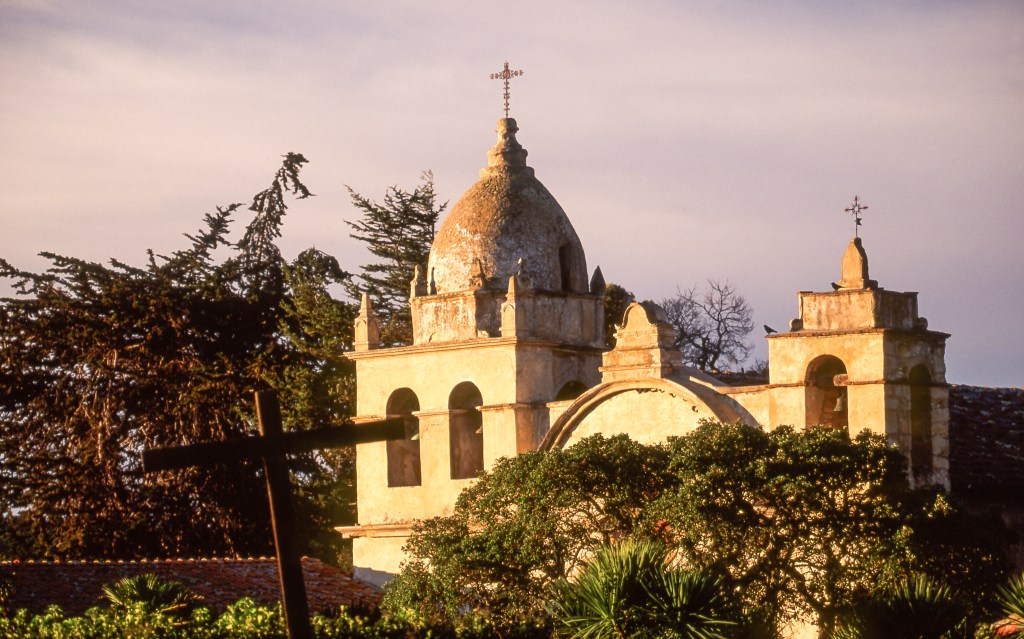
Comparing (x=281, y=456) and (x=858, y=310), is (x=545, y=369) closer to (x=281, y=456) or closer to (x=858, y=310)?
(x=858, y=310)

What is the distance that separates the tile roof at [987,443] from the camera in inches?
826

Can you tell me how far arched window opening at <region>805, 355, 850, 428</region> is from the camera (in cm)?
1964

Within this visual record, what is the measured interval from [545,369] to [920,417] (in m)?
5.46

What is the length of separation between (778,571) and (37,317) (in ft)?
56.9

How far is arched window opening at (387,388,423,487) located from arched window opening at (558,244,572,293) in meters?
2.73

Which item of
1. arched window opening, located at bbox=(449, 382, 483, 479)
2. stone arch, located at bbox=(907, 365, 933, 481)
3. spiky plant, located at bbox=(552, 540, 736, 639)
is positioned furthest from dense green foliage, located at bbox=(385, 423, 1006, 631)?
arched window opening, located at bbox=(449, 382, 483, 479)

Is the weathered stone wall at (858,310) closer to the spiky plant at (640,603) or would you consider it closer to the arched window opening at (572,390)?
the arched window opening at (572,390)

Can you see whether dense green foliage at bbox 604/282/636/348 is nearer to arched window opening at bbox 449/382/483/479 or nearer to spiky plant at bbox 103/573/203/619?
arched window opening at bbox 449/382/483/479

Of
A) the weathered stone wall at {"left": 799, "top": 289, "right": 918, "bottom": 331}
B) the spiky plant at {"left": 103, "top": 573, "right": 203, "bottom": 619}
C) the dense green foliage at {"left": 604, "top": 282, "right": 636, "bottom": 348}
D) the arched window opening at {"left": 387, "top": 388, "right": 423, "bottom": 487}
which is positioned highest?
the dense green foliage at {"left": 604, "top": 282, "right": 636, "bottom": 348}

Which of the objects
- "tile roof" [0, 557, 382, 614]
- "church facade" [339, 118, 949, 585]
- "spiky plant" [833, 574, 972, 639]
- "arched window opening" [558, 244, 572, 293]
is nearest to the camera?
"spiky plant" [833, 574, 972, 639]

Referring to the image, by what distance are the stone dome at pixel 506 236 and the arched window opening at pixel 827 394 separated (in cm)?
486

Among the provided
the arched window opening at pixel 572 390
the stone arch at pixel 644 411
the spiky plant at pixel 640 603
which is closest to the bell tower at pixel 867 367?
the stone arch at pixel 644 411

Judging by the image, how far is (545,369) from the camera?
2312cm

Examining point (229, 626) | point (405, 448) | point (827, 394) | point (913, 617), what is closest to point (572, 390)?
point (405, 448)
